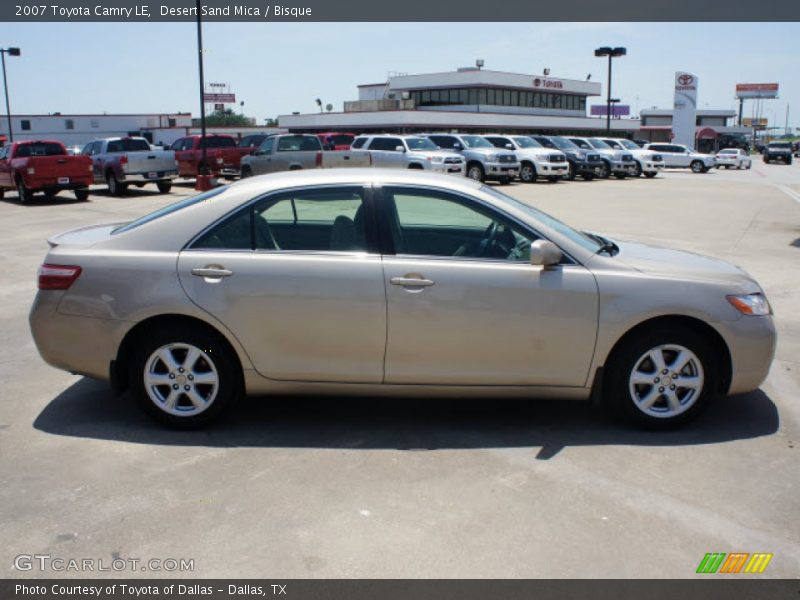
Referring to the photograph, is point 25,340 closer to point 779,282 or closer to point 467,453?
point 467,453

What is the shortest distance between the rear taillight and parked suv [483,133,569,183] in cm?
2803

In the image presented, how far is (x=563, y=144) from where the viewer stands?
36.7 metres

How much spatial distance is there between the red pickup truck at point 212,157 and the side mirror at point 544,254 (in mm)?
24820

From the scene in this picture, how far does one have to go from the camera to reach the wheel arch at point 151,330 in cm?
481

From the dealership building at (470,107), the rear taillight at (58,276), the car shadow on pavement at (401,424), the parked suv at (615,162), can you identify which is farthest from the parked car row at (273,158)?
the dealership building at (470,107)

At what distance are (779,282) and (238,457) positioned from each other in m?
8.13

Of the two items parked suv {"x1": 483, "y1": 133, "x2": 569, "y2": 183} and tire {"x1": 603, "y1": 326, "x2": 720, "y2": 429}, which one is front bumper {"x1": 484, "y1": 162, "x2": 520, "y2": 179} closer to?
parked suv {"x1": 483, "y1": 133, "x2": 569, "y2": 183}

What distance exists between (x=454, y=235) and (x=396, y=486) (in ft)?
6.22

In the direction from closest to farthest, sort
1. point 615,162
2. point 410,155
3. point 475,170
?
point 410,155
point 475,170
point 615,162

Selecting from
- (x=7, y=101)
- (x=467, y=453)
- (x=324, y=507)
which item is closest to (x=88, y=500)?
(x=324, y=507)

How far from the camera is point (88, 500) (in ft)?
13.2

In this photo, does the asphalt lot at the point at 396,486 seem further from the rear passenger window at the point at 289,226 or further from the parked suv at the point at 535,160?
the parked suv at the point at 535,160

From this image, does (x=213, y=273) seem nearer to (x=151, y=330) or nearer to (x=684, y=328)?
(x=151, y=330)

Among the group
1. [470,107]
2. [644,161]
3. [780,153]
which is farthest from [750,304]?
[470,107]
